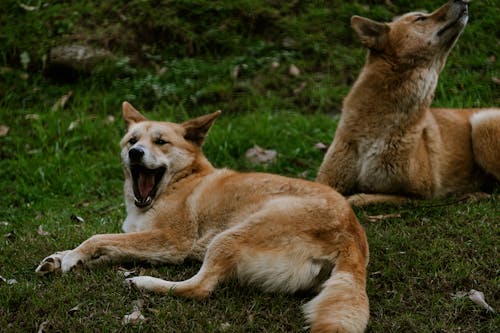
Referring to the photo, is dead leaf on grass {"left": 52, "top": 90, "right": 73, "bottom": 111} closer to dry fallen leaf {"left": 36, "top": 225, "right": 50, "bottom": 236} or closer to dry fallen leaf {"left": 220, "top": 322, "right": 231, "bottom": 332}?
dry fallen leaf {"left": 36, "top": 225, "right": 50, "bottom": 236}

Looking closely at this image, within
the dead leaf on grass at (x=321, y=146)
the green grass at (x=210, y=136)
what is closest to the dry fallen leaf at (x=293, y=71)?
the green grass at (x=210, y=136)

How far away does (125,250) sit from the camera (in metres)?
4.33

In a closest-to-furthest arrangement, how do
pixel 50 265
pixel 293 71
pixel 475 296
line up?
pixel 475 296 → pixel 50 265 → pixel 293 71

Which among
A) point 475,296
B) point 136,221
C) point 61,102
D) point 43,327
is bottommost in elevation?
point 61,102

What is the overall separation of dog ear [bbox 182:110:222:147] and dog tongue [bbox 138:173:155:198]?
0.47m

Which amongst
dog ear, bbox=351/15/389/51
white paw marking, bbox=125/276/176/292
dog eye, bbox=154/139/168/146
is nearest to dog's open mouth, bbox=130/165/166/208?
dog eye, bbox=154/139/168/146

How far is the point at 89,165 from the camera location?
7590 mm

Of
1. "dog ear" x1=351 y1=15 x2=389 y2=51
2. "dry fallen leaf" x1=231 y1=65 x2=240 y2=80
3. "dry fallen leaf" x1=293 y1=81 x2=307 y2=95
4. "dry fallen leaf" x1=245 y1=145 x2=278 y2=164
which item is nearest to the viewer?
"dog ear" x1=351 y1=15 x2=389 y2=51

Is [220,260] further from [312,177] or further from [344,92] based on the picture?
[344,92]

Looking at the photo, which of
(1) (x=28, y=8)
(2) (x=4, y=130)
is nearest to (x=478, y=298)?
(2) (x=4, y=130)

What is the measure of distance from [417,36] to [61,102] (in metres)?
4.83

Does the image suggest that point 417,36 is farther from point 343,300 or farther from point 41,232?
point 41,232

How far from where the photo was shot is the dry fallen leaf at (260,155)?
751 centimetres

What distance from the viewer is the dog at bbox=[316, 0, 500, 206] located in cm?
588
